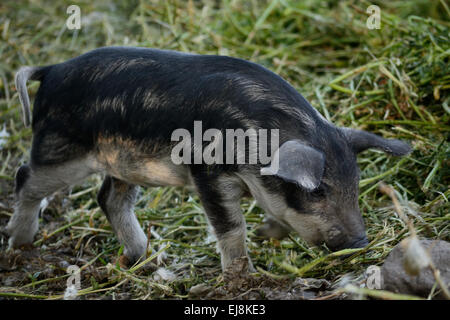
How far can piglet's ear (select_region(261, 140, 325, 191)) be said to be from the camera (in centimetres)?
317

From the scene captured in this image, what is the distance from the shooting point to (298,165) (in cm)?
322

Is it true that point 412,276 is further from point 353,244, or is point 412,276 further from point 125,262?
point 125,262

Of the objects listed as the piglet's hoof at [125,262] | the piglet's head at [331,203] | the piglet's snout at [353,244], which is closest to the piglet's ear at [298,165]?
the piglet's head at [331,203]

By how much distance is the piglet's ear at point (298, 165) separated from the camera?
3172mm

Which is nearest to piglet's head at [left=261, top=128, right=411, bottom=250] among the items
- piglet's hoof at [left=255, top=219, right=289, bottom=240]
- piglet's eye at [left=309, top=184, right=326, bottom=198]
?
piglet's eye at [left=309, top=184, right=326, bottom=198]

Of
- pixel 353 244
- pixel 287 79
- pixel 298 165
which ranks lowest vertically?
pixel 353 244

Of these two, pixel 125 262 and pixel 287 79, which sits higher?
pixel 287 79

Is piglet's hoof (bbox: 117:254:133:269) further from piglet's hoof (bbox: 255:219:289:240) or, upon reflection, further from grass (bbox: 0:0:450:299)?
piglet's hoof (bbox: 255:219:289:240)

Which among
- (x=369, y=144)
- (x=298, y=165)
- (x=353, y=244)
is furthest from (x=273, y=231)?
(x=298, y=165)

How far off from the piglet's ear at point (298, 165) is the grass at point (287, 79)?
463 mm

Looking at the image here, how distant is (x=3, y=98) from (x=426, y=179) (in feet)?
15.4

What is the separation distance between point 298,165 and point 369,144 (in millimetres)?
791

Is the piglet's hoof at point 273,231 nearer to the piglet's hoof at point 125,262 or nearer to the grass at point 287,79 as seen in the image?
the grass at point 287,79

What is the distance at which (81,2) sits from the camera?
8.21 metres
